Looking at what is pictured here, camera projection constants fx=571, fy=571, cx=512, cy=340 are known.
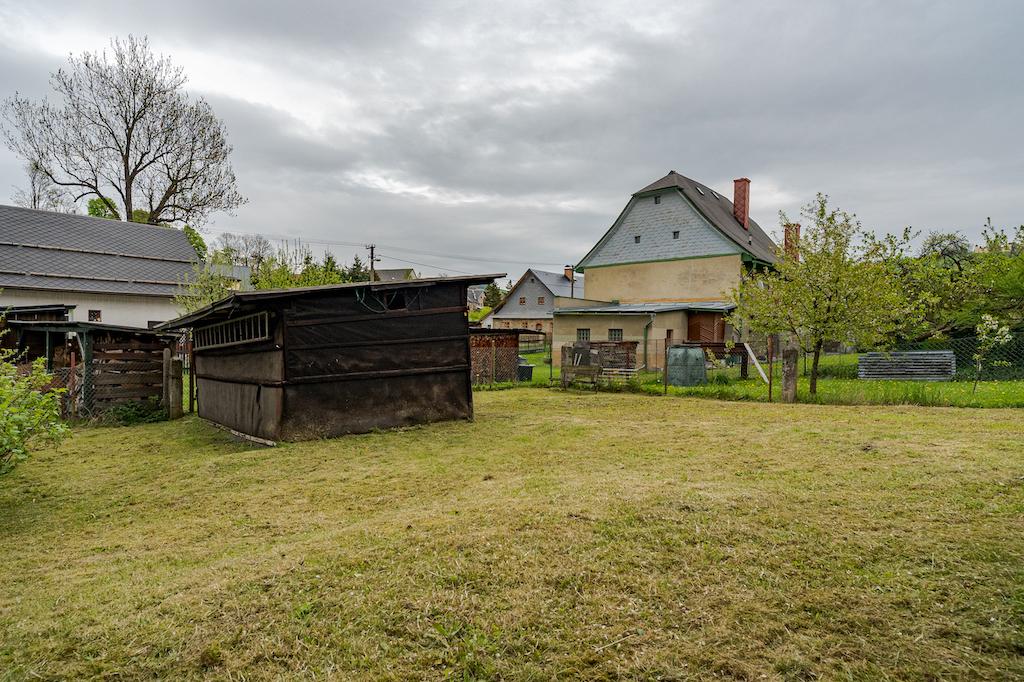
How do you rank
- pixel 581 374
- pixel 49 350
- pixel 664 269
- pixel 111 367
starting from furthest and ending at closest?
pixel 664 269
pixel 581 374
pixel 49 350
pixel 111 367

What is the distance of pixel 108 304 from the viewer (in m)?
29.4

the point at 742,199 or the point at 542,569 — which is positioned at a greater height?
the point at 742,199

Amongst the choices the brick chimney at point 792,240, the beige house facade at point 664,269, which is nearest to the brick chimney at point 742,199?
the beige house facade at point 664,269

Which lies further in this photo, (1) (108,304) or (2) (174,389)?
(1) (108,304)

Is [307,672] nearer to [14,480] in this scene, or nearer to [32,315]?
[14,480]

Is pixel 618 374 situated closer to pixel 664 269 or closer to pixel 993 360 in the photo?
pixel 993 360

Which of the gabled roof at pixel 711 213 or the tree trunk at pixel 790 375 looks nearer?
the tree trunk at pixel 790 375

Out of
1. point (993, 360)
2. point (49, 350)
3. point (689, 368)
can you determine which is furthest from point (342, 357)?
point (993, 360)

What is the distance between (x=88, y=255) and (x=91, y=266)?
34.6 inches

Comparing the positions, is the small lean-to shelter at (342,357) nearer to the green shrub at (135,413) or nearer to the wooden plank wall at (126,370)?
the green shrub at (135,413)

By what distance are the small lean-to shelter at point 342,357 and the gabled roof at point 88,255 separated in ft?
72.2

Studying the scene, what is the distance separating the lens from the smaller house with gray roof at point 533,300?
2005 inches

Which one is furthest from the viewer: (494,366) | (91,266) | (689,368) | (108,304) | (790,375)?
(91,266)

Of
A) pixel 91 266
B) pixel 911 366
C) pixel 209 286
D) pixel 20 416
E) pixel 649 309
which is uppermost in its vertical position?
pixel 91 266
